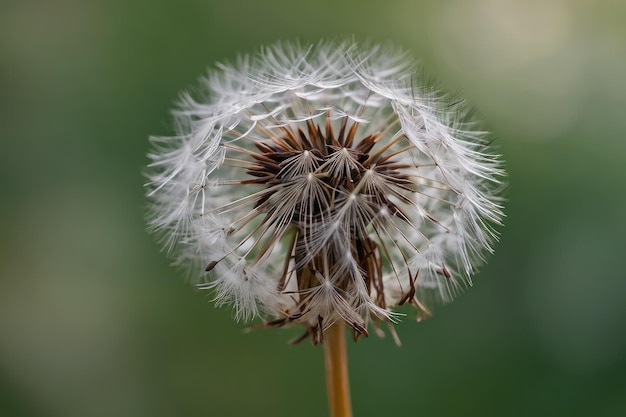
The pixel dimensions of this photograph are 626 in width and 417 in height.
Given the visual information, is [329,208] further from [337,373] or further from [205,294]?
[205,294]

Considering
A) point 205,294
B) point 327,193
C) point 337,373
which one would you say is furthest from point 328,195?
point 205,294

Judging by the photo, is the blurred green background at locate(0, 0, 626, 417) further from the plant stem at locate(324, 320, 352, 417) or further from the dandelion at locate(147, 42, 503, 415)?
the plant stem at locate(324, 320, 352, 417)

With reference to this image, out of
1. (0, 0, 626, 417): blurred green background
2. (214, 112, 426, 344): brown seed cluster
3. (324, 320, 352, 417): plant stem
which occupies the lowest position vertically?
(324, 320, 352, 417): plant stem

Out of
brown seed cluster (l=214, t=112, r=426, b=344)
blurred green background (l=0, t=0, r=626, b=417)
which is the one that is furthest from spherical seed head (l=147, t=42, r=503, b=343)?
blurred green background (l=0, t=0, r=626, b=417)

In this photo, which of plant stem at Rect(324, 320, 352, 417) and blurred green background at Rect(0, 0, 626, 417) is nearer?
plant stem at Rect(324, 320, 352, 417)

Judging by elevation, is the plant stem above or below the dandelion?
below

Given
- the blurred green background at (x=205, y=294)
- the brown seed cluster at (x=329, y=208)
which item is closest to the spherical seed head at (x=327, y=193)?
the brown seed cluster at (x=329, y=208)
